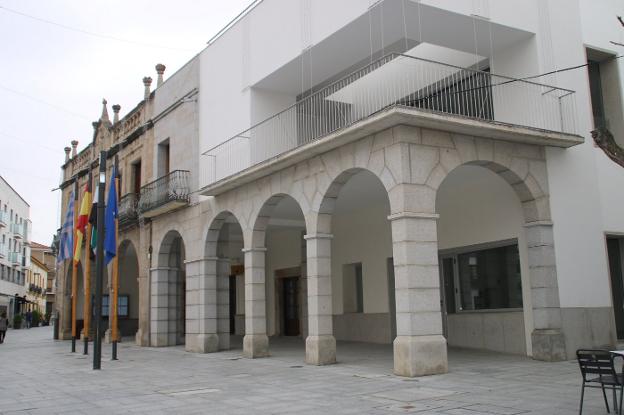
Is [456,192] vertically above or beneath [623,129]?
beneath

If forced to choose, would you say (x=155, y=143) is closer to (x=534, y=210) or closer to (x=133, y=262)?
(x=133, y=262)

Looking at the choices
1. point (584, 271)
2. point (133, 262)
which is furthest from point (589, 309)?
point (133, 262)

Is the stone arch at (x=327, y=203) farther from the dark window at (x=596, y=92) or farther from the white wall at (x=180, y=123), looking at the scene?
the white wall at (x=180, y=123)

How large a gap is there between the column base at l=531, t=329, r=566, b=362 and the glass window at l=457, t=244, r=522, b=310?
1573 millimetres

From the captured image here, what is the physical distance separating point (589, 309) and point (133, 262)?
2175 centimetres

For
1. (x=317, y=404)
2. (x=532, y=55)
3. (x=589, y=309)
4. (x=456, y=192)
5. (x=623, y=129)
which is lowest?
(x=317, y=404)

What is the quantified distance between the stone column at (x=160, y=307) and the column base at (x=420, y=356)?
38.9ft

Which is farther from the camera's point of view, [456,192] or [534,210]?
[456,192]

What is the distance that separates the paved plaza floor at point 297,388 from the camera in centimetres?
806

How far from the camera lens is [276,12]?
51.6 feet

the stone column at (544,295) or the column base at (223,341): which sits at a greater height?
the stone column at (544,295)

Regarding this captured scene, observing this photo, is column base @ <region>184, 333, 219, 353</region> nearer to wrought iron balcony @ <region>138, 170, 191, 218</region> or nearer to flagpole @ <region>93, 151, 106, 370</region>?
flagpole @ <region>93, 151, 106, 370</region>

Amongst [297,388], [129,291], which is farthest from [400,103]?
[129,291]

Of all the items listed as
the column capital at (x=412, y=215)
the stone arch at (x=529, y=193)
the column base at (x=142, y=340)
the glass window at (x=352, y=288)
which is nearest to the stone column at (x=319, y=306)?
the column capital at (x=412, y=215)
